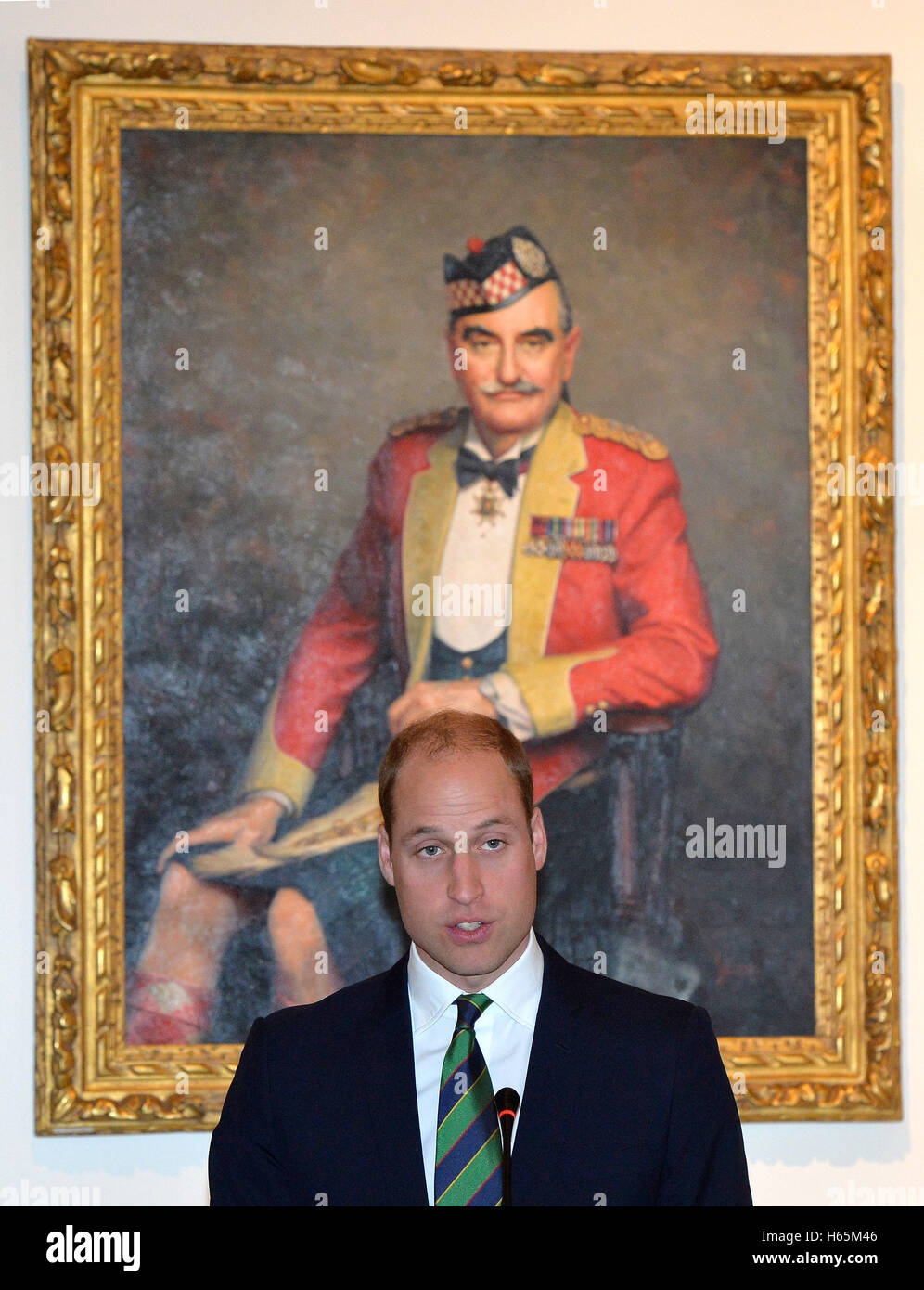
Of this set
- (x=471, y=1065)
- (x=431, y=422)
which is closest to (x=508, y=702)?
(x=431, y=422)

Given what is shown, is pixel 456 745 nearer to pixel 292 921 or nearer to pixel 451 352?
pixel 292 921

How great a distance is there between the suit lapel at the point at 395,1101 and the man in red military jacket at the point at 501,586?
0.90 meters

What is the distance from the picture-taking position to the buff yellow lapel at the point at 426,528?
3225 millimetres

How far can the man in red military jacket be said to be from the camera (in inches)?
125

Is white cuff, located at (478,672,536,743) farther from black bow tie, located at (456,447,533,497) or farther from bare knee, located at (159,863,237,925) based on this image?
bare knee, located at (159,863,237,925)

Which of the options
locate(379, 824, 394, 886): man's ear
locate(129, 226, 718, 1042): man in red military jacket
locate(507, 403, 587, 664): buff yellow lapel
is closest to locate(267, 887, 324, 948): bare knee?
locate(129, 226, 718, 1042): man in red military jacket

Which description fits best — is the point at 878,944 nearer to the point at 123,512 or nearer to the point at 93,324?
the point at 123,512

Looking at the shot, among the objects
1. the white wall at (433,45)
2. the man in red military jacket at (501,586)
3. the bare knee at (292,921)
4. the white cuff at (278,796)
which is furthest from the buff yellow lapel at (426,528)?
the white wall at (433,45)

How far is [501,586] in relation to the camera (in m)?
3.24

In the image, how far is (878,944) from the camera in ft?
10.6

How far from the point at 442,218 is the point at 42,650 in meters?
1.41

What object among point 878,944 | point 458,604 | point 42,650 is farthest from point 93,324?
point 878,944

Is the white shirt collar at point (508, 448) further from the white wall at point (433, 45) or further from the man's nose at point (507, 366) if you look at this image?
the white wall at point (433, 45)

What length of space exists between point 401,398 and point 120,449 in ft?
2.23
